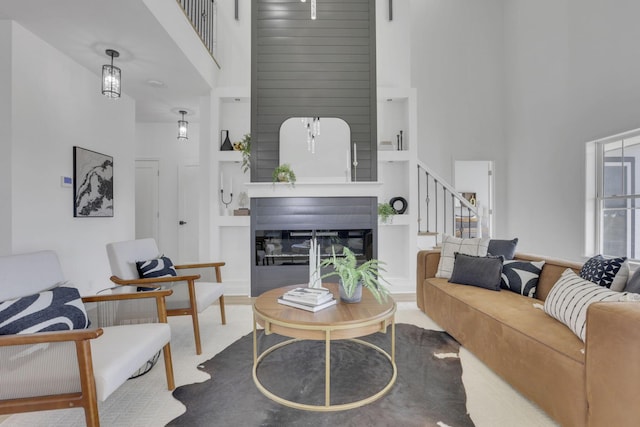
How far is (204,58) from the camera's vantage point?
12.3 ft

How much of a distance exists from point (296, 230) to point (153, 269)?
1772 mm

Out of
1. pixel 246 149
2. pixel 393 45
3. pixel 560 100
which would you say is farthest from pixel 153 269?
pixel 560 100

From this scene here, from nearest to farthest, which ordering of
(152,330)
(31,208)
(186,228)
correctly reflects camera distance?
1. (152,330)
2. (31,208)
3. (186,228)

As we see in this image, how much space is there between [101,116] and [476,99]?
6.07m

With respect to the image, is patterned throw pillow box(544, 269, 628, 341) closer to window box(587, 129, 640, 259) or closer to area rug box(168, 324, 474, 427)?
area rug box(168, 324, 474, 427)

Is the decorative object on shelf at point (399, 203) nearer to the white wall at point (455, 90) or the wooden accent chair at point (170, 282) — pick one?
the white wall at point (455, 90)

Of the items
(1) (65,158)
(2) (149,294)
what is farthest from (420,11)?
(2) (149,294)

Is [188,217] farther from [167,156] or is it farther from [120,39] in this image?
[120,39]

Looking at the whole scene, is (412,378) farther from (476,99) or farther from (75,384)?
(476,99)

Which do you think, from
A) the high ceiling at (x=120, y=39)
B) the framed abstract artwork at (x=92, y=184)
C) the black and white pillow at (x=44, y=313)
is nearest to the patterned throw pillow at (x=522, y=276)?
the black and white pillow at (x=44, y=313)

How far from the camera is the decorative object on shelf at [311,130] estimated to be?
4062 mm

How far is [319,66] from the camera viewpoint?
13.5ft

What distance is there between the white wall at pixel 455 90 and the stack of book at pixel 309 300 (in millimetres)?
4631

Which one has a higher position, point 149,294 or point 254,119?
point 254,119
